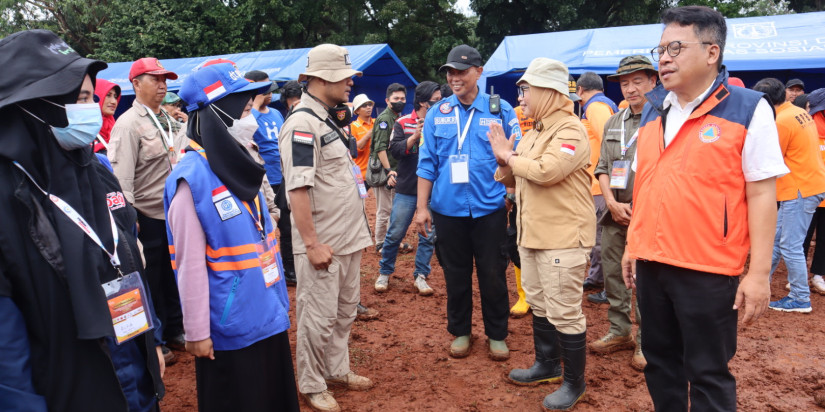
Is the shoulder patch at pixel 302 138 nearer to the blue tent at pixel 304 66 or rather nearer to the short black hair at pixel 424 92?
the short black hair at pixel 424 92

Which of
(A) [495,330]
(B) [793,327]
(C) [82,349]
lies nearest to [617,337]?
(A) [495,330]

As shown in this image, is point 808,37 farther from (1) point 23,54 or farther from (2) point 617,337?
(1) point 23,54

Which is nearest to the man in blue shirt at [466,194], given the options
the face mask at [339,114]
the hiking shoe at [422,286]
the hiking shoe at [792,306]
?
the face mask at [339,114]

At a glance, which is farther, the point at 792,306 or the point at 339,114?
the point at 792,306

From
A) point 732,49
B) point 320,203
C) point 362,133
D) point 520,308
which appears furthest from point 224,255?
point 732,49

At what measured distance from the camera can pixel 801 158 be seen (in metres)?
5.27

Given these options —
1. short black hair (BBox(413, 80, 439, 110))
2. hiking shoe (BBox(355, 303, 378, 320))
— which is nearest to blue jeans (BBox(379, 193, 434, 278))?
hiking shoe (BBox(355, 303, 378, 320))

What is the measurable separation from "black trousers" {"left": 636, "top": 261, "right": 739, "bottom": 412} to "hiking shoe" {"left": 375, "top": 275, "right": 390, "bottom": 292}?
11.7 feet

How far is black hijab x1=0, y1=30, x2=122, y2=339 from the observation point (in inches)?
61.5

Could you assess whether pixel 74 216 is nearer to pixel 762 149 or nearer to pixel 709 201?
pixel 709 201

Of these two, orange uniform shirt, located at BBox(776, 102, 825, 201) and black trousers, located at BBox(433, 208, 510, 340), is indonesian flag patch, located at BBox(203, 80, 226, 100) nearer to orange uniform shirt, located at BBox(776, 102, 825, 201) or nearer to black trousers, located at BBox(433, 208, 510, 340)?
black trousers, located at BBox(433, 208, 510, 340)

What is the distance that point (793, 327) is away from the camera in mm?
4789

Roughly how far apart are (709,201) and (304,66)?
12509 mm

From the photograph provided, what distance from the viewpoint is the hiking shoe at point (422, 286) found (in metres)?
5.71
